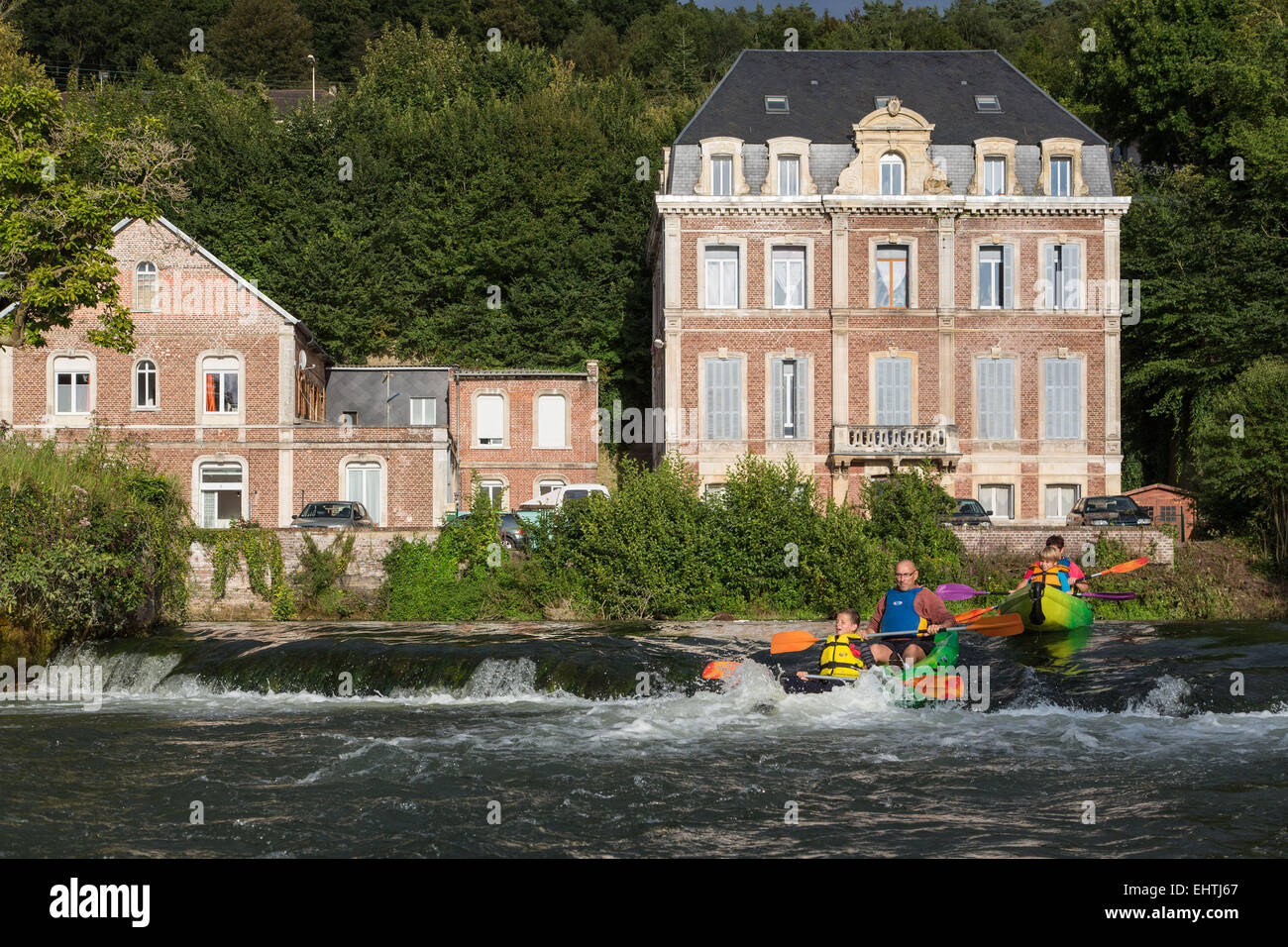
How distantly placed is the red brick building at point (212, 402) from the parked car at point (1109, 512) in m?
17.4

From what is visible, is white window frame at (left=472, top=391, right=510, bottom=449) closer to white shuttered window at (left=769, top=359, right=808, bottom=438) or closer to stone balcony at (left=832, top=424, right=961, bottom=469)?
white shuttered window at (left=769, top=359, right=808, bottom=438)

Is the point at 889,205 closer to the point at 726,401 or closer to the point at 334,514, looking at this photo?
the point at 726,401

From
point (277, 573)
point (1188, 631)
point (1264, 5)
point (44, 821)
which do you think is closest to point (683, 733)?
point (44, 821)

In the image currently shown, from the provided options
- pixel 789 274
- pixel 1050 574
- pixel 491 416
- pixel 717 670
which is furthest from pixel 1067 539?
pixel 491 416

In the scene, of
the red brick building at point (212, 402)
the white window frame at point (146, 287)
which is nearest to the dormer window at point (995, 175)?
the red brick building at point (212, 402)

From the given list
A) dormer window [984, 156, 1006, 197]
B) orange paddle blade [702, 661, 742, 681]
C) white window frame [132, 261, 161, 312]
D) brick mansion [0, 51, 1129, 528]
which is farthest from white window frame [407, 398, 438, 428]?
orange paddle blade [702, 661, 742, 681]

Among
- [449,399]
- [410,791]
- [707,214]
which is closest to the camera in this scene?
[410,791]

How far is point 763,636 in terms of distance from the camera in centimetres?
2262

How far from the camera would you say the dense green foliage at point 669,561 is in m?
26.5

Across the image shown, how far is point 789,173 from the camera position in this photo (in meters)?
36.5

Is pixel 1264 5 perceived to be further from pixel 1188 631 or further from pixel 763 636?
pixel 763 636

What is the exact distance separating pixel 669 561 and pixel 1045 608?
28.1ft

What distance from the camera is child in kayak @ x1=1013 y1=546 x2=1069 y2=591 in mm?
20484

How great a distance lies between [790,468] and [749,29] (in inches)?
1914
